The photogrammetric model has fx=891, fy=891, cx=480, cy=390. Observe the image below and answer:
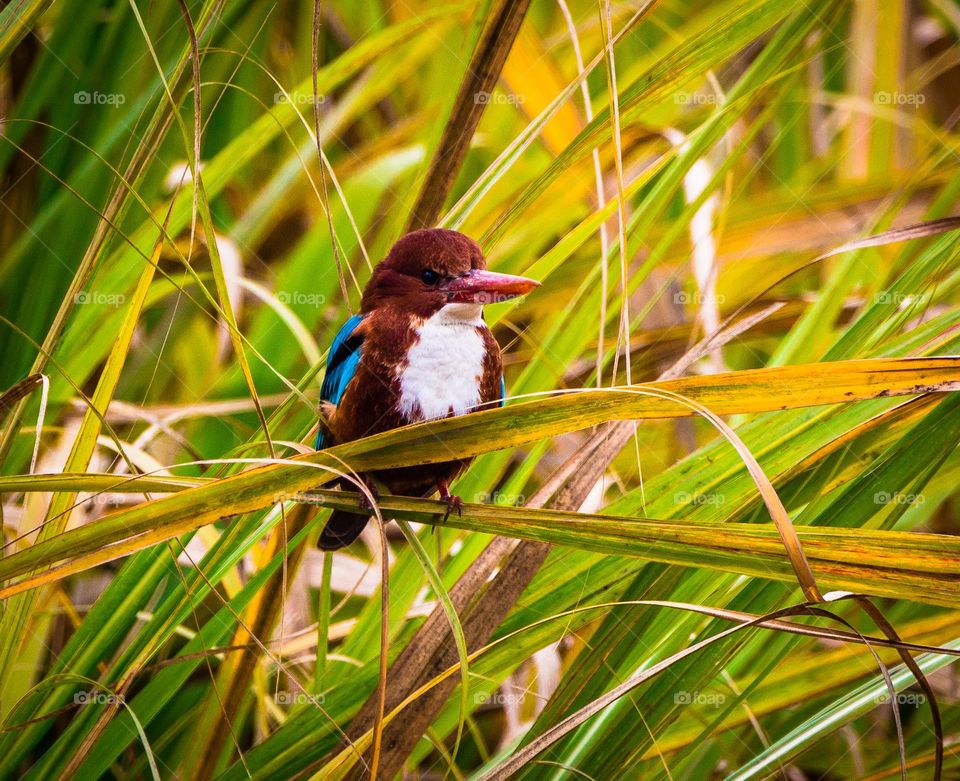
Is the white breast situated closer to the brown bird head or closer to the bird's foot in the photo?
the brown bird head

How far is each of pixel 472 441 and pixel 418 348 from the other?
55 centimetres

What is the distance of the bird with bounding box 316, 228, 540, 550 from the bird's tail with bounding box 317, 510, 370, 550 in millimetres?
157

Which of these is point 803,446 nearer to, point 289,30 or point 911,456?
point 911,456

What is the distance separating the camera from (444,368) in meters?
1.40

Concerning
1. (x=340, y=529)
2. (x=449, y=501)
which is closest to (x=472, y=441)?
(x=449, y=501)

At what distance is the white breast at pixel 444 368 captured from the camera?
1.40 m

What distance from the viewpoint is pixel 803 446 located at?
1.23m

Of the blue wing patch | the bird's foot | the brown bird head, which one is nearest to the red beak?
the brown bird head

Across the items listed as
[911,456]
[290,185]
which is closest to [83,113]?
[290,185]

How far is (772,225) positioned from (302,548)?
1.43m

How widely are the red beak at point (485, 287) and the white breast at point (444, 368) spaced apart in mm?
32

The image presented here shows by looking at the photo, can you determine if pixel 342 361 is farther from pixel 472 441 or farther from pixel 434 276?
pixel 472 441

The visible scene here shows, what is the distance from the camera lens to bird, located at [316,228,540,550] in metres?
1.38

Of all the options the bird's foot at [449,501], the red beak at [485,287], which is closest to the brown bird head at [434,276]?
the red beak at [485,287]
